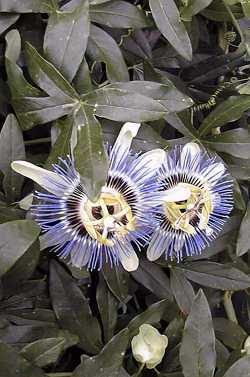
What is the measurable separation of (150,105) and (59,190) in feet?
0.65

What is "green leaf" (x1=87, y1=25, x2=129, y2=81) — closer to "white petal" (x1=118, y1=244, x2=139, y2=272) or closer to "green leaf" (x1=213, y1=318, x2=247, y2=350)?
"white petal" (x1=118, y1=244, x2=139, y2=272)

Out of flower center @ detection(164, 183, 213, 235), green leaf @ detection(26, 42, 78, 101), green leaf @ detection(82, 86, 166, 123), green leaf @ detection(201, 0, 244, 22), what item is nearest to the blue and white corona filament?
flower center @ detection(164, 183, 213, 235)

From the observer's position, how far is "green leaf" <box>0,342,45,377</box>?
3.70ft

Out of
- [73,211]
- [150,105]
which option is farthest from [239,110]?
[73,211]

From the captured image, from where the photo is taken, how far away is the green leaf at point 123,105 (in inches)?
46.5

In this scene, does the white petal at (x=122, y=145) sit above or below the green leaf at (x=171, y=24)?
below

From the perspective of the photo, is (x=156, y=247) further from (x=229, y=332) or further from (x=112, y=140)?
(x=229, y=332)

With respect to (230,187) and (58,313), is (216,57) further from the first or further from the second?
(58,313)

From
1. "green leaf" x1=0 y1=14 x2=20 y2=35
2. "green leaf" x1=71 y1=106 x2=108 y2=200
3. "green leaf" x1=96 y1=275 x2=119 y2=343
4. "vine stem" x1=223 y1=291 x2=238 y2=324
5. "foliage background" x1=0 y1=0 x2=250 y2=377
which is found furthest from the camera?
"vine stem" x1=223 y1=291 x2=238 y2=324

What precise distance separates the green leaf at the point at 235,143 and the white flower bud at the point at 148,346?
0.36 meters

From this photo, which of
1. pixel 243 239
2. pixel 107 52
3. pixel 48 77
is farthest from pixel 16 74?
pixel 243 239

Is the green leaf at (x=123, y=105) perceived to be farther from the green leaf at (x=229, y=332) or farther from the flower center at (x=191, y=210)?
the green leaf at (x=229, y=332)

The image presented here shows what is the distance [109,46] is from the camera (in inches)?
52.9

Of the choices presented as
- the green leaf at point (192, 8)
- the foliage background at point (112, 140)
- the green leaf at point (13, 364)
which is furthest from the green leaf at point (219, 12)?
the green leaf at point (13, 364)
